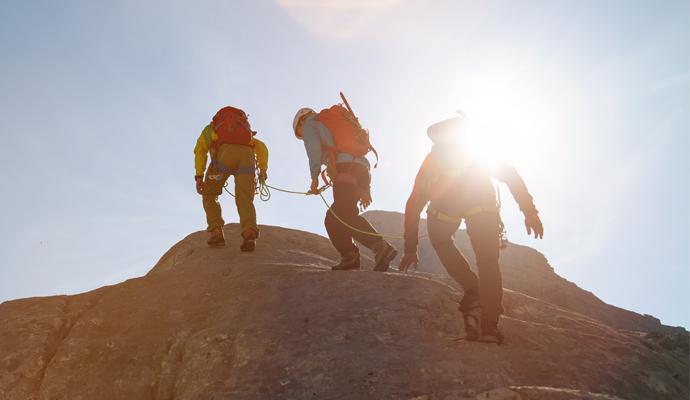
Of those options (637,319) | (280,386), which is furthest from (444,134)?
(637,319)

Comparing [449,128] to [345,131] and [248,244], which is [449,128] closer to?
[345,131]

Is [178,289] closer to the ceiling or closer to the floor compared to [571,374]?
closer to the ceiling

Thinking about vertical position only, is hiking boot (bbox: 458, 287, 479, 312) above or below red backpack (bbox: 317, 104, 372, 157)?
below

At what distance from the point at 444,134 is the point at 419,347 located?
9.46ft

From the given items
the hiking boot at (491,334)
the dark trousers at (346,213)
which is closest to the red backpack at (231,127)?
the dark trousers at (346,213)

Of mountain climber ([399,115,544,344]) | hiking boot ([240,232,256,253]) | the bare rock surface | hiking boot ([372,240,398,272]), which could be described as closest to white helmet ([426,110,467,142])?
mountain climber ([399,115,544,344])

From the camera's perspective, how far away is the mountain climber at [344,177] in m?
9.79

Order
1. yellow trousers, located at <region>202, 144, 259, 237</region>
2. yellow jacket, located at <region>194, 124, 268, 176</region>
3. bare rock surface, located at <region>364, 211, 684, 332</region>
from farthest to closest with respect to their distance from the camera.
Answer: bare rock surface, located at <region>364, 211, 684, 332</region> < yellow jacket, located at <region>194, 124, 268, 176</region> < yellow trousers, located at <region>202, 144, 259, 237</region>

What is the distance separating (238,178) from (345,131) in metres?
2.83

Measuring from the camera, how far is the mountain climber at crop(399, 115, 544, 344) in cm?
678

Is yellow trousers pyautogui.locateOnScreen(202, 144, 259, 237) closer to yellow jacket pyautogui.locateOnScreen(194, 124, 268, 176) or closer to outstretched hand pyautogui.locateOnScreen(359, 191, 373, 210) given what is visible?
yellow jacket pyautogui.locateOnScreen(194, 124, 268, 176)

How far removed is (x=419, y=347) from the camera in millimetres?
6484

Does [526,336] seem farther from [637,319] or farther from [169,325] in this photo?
[637,319]

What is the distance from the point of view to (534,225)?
22.5ft
